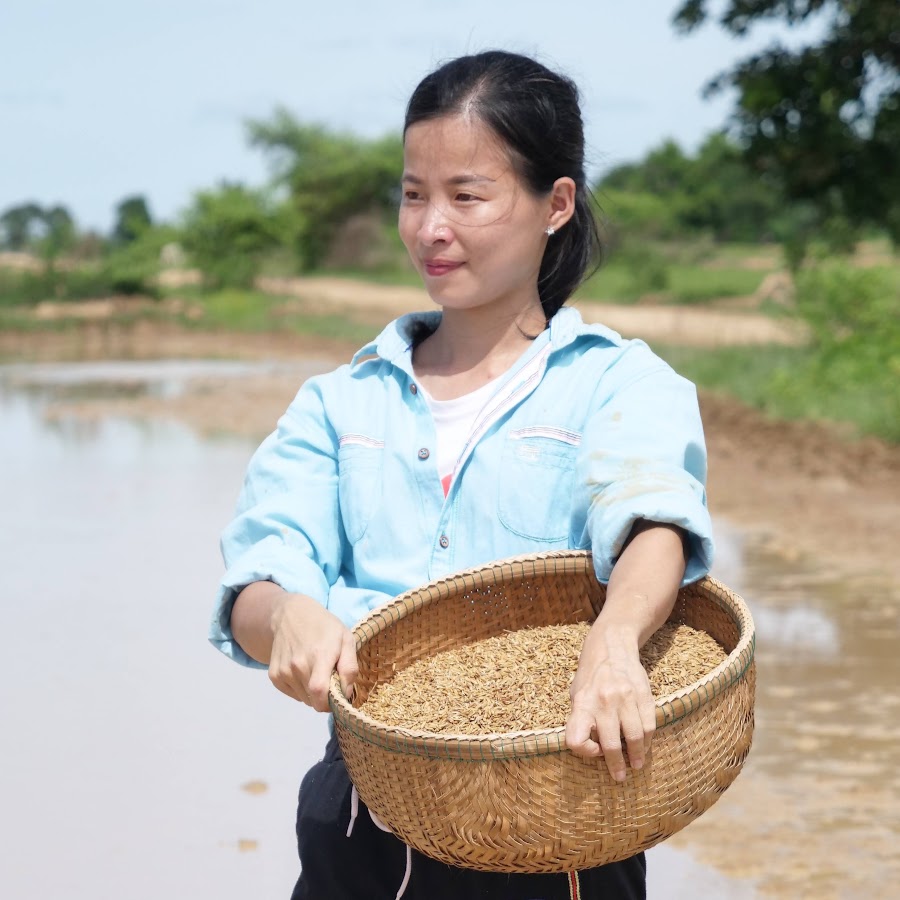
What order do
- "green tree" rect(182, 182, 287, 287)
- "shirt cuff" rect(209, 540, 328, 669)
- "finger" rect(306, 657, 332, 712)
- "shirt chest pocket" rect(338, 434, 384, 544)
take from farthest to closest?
"green tree" rect(182, 182, 287, 287) → "shirt chest pocket" rect(338, 434, 384, 544) → "shirt cuff" rect(209, 540, 328, 669) → "finger" rect(306, 657, 332, 712)

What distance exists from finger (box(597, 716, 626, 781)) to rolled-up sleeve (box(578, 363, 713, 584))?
312 millimetres

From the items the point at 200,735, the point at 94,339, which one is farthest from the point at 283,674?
the point at 94,339

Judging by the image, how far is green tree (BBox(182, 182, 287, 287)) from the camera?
30297 mm

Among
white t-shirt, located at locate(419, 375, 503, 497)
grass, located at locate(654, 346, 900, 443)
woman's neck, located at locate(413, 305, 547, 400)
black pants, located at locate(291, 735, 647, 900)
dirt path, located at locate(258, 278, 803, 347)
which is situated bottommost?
dirt path, located at locate(258, 278, 803, 347)

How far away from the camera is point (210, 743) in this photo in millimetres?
4215

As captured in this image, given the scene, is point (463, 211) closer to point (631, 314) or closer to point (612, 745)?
point (612, 745)

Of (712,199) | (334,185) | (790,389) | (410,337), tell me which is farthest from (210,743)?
(712,199)

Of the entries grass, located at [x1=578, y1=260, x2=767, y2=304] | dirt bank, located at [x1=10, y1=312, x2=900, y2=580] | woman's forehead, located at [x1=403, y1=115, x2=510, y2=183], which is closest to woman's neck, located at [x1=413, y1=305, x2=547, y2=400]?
woman's forehead, located at [x1=403, y1=115, x2=510, y2=183]

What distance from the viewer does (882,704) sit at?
4.36 metres

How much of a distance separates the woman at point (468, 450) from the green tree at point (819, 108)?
7.18 meters

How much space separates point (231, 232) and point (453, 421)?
30.5 meters

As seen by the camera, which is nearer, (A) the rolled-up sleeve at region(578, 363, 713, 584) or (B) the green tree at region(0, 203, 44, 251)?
(A) the rolled-up sleeve at region(578, 363, 713, 584)

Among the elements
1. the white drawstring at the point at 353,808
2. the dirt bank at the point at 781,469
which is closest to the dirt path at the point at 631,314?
the dirt bank at the point at 781,469

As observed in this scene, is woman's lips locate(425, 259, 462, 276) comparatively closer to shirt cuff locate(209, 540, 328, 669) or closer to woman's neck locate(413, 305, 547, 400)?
woman's neck locate(413, 305, 547, 400)
